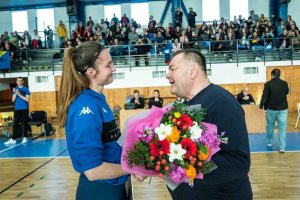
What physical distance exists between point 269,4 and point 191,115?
2095 centimetres

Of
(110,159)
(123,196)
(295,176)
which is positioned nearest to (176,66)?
(110,159)

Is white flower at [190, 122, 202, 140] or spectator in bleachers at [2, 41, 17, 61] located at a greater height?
spectator in bleachers at [2, 41, 17, 61]

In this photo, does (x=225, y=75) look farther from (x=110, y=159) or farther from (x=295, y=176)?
(x=110, y=159)

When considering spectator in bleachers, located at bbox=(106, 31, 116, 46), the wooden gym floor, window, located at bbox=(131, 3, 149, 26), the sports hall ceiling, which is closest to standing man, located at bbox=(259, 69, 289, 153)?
the wooden gym floor

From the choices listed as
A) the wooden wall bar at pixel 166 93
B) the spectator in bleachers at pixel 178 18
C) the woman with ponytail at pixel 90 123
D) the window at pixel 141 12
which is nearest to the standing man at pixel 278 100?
the woman with ponytail at pixel 90 123

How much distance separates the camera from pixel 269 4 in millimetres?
20375

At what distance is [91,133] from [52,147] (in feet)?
27.0

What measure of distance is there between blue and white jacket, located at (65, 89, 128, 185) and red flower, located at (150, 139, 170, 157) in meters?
0.33

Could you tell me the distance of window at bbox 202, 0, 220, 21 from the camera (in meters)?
20.8

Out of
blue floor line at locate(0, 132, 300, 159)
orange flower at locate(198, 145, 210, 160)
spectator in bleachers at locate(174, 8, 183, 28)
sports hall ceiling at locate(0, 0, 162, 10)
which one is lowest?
blue floor line at locate(0, 132, 300, 159)

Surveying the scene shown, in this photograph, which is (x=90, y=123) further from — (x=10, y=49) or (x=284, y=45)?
(x=10, y=49)

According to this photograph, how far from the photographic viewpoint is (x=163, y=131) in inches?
53.4

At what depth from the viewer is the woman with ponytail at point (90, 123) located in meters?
1.56

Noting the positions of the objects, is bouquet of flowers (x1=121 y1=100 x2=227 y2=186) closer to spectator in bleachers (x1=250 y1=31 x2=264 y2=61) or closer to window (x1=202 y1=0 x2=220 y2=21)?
spectator in bleachers (x1=250 y1=31 x2=264 y2=61)
